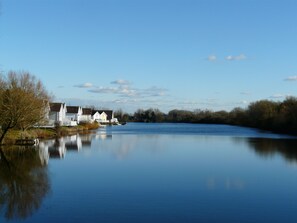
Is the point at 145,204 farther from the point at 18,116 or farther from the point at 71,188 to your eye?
the point at 18,116

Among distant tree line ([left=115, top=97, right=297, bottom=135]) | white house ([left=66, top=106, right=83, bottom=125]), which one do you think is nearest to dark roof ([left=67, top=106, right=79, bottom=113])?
white house ([left=66, top=106, right=83, bottom=125])

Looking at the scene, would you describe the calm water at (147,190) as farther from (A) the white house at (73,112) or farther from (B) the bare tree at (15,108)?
(A) the white house at (73,112)

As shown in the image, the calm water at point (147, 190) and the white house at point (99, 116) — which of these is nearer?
the calm water at point (147, 190)

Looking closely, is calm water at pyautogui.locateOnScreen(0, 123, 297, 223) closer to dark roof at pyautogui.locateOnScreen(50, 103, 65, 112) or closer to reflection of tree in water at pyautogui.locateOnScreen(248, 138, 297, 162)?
reflection of tree in water at pyautogui.locateOnScreen(248, 138, 297, 162)

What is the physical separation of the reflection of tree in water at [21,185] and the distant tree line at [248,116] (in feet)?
149

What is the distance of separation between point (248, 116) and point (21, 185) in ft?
270

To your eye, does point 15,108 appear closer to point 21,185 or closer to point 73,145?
point 73,145

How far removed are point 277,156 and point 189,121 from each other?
380 ft

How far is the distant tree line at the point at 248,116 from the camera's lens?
2411 inches

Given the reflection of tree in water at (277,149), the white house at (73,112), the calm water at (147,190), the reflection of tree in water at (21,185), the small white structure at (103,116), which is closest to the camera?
the calm water at (147,190)

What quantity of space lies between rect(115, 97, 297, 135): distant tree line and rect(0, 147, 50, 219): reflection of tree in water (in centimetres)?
4533

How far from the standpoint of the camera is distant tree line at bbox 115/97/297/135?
61.2 m

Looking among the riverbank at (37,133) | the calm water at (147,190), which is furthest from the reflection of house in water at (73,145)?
the calm water at (147,190)

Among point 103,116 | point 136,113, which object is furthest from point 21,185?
point 136,113
